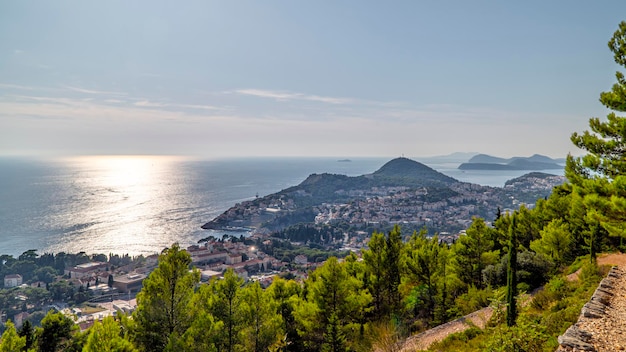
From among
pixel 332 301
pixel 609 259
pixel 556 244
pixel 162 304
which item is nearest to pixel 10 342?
pixel 162 304

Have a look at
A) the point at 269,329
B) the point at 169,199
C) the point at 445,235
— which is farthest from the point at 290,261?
the point at 169,199

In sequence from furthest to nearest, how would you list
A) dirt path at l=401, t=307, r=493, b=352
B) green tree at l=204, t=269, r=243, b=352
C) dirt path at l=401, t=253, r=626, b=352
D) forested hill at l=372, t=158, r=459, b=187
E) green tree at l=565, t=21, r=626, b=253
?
forested hill at l=372, t=158, r=459, b=187
green tree at l=204, t=269, r=243, b=352
dirt path at l=401, t=307, r=493, b=352
dirt path at l=401, t=253, r=626, b=352
green tree at l=565, t=21, r=626, b=253

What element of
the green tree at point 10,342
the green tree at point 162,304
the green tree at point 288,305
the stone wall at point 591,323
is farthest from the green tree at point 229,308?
the stone wall at point 591,323

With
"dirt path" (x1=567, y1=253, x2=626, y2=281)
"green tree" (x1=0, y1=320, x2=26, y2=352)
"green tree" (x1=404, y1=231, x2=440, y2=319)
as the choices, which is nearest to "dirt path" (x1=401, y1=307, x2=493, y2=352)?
"green tree" (x1=404, y1=231, x2=440, y2=319)

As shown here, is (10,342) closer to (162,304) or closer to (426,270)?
(162,304)

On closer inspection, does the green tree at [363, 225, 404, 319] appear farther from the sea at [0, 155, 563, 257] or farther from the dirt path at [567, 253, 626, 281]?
the sea at [0, 155, 563, 257]

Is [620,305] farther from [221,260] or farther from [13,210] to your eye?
[13,210]
